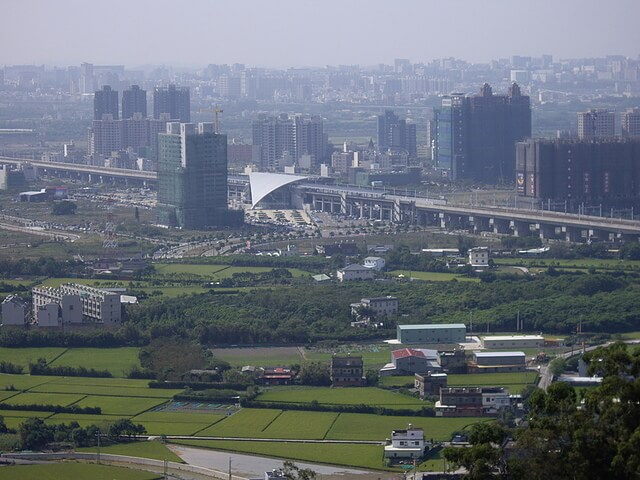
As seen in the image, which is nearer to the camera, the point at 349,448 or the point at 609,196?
the point at 349,448

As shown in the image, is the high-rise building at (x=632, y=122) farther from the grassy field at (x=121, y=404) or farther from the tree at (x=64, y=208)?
the grassy field at (x=121, y=404)

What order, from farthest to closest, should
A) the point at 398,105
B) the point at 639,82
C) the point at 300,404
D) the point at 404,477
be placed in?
1. the point at 639,82
2. the point at 398,105
3. the point at 300,404
4. the point at 404,477

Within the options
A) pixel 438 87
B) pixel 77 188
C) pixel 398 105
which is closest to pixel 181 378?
pixel 77 188

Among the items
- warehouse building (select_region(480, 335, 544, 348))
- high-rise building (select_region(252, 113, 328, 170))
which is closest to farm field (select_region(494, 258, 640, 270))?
warehouse building (select_region(480, 335, 544, 348))

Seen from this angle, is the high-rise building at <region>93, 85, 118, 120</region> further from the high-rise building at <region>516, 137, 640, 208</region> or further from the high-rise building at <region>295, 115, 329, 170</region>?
the high-rise building at <region>516, 137, 640, 208</region>

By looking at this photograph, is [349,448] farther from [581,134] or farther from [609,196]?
[581,134]
